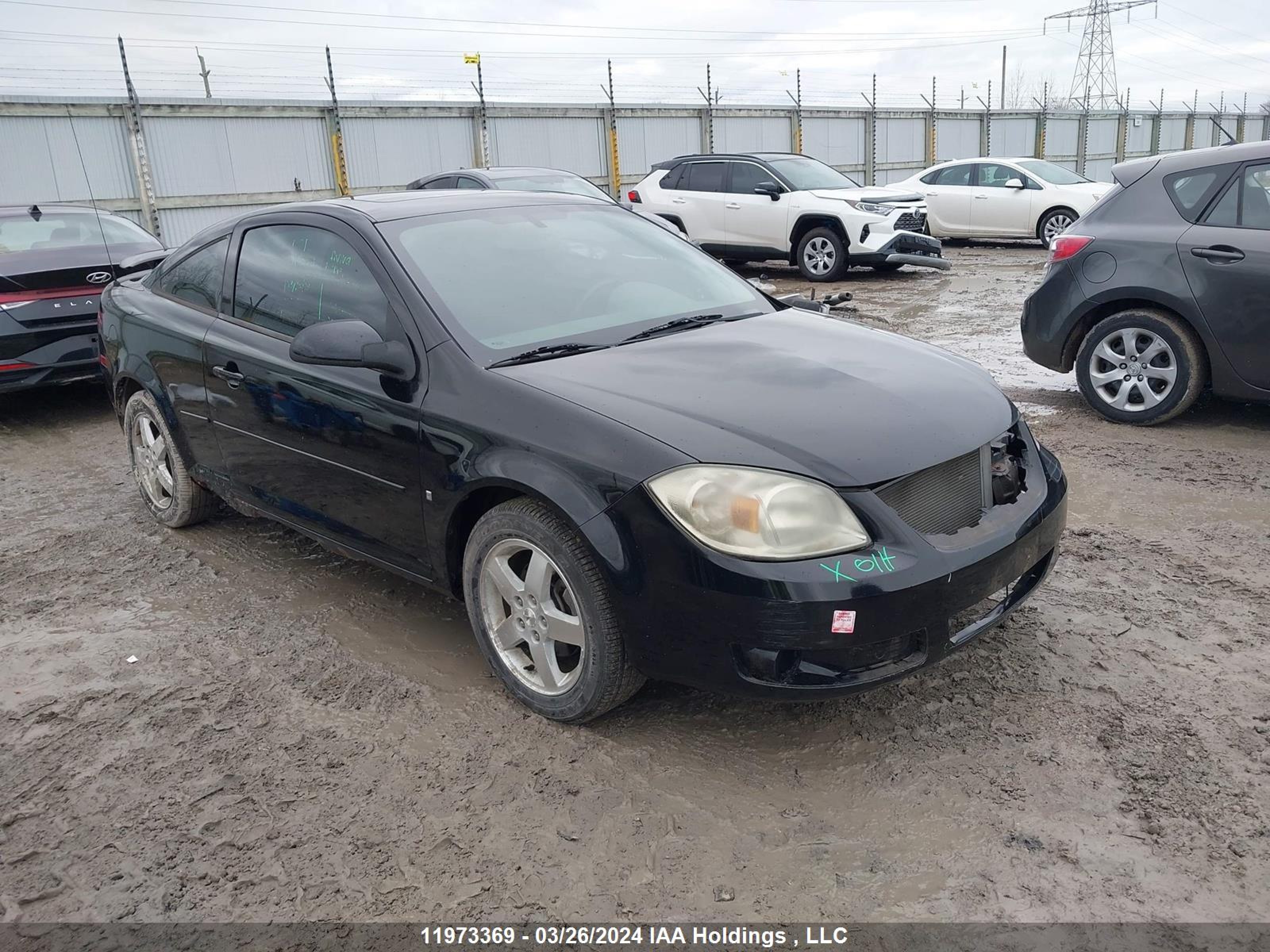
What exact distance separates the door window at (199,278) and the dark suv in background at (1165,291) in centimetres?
471

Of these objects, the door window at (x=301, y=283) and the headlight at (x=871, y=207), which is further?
the headlight at (x=871, y=207)

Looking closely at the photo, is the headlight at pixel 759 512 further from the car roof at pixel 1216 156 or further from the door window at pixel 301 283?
the car roof at pixel 1216 156

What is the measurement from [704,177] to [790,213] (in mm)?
1710

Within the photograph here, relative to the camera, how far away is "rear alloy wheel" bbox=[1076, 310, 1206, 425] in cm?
577

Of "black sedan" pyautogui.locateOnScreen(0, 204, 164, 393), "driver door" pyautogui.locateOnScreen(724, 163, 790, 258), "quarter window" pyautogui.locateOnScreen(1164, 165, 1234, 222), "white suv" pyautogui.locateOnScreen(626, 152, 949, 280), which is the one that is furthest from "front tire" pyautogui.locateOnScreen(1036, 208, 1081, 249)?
"black sedan" pyautogui.locateOnScreen(0, 204, 164, 393)

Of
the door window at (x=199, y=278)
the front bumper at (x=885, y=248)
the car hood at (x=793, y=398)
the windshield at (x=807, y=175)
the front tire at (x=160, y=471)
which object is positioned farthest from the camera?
the windshield at (x=807, y=175)

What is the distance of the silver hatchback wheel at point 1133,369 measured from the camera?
19.4 ft

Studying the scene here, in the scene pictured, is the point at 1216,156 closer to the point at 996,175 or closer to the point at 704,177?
the point at 704,177

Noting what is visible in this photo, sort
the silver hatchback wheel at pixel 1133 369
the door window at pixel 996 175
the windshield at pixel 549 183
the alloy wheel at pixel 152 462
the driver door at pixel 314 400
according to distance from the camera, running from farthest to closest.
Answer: the door window at pixel 996 175 < the windshield at pixel 549 183 < the silver hatchback wheel at pixel 1133 369 < the alloy wheel at pixel 152 462 < the driver door at pixel 314 400

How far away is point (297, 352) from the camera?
3.38 m

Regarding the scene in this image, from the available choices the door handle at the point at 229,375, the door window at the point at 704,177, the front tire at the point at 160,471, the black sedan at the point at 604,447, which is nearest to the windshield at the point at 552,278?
the black sedan at the point at 604,447

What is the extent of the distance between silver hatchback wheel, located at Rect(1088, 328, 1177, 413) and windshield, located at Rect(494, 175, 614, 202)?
5.80 meters

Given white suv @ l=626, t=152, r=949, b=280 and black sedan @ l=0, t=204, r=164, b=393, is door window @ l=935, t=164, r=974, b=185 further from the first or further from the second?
black sedan @ l=0, t=204, r=164, b=393

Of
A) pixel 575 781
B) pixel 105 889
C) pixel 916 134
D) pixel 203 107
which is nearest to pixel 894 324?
pixel 575 781
